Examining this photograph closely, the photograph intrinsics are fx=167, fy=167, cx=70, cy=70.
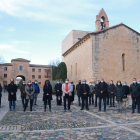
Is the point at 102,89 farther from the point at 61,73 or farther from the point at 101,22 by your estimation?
the point at 61,73

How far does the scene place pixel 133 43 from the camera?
2206cm

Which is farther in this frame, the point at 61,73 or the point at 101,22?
the point at 61,73

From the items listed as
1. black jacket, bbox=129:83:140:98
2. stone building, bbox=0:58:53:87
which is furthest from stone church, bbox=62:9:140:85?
stone building, bbox=0:58:53:87

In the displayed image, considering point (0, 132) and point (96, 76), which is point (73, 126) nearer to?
point (0, 132)

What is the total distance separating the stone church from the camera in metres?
19.9

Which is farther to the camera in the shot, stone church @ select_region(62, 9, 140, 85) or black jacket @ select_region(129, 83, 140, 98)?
stone church @ select_region(62, 9, 140, 85)

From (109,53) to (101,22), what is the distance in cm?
459

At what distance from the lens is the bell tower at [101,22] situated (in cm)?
2125

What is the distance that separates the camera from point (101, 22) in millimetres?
22156

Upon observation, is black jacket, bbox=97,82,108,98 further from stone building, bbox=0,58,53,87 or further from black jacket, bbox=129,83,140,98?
stone building, bbox=0,58,53,87

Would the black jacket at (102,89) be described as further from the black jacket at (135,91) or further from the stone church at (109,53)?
the stone church at (109,53)

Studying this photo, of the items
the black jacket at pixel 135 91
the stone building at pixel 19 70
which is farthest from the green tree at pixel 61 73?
the stone building at pixel 19 70

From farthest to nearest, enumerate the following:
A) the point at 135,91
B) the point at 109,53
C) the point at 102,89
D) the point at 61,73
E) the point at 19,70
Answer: the point at 19,70, the point at 61,73, the point at 109,53, the point at 102,89, the point at 135,91

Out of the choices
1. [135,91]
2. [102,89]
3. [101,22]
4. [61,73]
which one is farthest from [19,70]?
[135,91]
